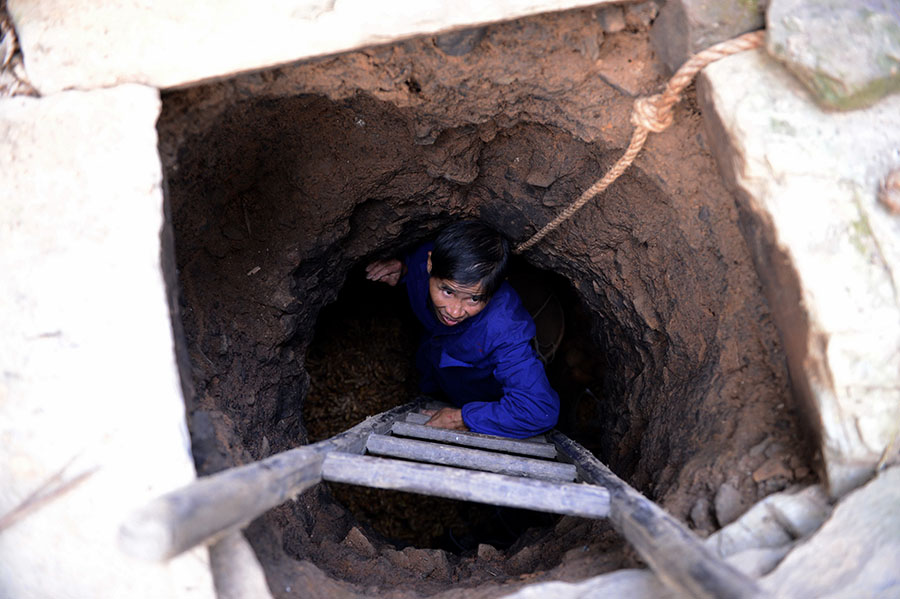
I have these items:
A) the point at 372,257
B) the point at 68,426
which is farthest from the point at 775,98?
the point at 372,257

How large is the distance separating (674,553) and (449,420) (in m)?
1.63

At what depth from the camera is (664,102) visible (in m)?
1.72

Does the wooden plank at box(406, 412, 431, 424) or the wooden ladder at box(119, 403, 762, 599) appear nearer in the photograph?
the wooden ladder at box(119, 403, 762, 599)

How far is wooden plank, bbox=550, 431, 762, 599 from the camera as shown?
3.53 ft

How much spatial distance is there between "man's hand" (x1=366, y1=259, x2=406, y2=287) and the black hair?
677mm

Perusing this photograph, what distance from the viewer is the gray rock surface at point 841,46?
Result: 1.44m

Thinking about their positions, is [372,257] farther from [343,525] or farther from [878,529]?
[878,529]

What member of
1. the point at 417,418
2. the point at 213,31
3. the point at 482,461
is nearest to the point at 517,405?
the point at 417,418

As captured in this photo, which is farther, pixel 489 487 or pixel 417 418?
pixel 417 418

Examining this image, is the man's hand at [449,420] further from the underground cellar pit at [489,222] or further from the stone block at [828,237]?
the stone block at [828,237]

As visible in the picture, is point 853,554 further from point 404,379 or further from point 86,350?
point 404,379

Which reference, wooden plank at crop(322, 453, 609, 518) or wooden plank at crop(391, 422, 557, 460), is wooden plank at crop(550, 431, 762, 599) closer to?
wooden plank at crop(322, 453, 609, 518)

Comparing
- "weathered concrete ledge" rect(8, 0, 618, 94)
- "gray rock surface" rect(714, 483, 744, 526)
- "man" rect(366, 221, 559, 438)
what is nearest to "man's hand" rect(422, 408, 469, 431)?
"man" rect(366, 221, 559, 438)

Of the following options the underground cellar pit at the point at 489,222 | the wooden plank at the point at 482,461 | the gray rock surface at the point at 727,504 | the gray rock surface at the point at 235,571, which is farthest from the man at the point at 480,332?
the gray rock surface at the point at 235,571
